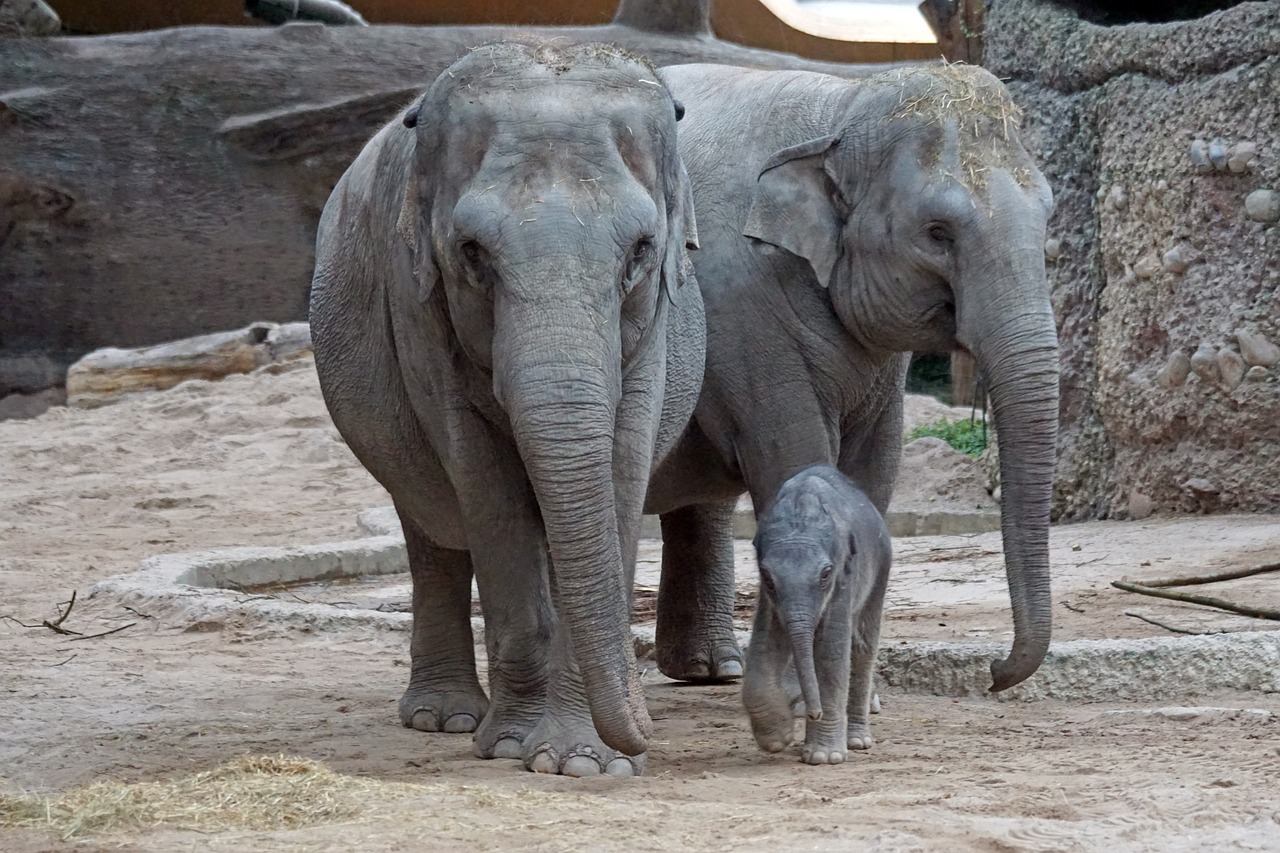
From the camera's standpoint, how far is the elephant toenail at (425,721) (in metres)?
6.50

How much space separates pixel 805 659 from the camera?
5.24 metres

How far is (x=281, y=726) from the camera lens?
6406 mm

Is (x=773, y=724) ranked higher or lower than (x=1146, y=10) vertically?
lower

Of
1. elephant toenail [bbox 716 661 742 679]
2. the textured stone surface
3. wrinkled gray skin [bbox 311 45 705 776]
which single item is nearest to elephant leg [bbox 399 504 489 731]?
wrinkled gray skin [bbox 311 45 705 776]

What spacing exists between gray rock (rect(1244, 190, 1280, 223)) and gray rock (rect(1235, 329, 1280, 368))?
57cm

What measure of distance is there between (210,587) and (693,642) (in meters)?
3.15

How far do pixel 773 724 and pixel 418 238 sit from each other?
1.72m

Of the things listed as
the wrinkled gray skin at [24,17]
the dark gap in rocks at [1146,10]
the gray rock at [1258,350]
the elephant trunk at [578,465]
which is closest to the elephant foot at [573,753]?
the elephant trunk at [578,465]

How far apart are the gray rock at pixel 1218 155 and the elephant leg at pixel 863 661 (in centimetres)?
488

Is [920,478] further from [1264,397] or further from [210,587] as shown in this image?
[210,587]

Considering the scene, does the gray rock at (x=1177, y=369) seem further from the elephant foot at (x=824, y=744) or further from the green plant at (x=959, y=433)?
the elephant foot at (x=824, y=744)

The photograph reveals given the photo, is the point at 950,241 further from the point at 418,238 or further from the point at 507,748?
the point at 507,748

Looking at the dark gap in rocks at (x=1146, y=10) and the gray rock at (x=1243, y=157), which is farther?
the dark gap in rocks at (x=1146, y=10)

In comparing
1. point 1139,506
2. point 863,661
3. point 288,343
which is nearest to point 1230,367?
point 1139,506
